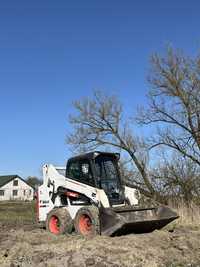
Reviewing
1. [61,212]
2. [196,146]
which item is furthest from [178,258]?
[196,146]

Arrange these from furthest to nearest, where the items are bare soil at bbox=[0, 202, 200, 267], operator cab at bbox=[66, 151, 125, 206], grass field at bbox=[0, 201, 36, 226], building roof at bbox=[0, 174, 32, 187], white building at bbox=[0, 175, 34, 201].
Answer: building roof at bbox=[0, 174, 32, 187], white building at bbox=[0, 175, 34, 201], grass field at bbox=[0, 201, 36, 226], operator cab at bbox=[66, 151, 125, 206], bare soil at bbox=[0, 202, 200, 267]

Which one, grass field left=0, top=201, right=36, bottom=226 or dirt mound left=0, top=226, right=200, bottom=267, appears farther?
grass field left=0, top=201, right=36, bottom=226

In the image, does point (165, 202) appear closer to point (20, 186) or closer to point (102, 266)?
point (102, 266)

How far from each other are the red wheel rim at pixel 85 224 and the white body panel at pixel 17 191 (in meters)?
68.4

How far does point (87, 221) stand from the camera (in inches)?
446

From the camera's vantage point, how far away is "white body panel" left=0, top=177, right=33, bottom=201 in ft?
256

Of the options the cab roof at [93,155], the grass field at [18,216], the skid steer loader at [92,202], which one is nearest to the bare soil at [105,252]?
A: the skid steer loader at [92,202]

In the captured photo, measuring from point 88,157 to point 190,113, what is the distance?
14.9m

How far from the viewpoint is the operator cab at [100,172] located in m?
12.0

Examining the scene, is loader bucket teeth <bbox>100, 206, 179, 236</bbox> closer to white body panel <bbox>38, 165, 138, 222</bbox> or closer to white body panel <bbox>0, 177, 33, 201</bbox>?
white body panel <bbox>38, 165, 138, 222</bbox>

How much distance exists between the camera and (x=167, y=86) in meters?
27.0

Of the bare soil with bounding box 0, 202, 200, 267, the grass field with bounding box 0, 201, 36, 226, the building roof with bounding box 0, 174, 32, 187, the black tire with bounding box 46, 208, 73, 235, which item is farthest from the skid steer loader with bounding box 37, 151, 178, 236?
the building roof with bounding box 0, 174, 32, 187

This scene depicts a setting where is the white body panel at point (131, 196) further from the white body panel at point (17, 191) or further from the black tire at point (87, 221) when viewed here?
the white body panel at point (17, 191)

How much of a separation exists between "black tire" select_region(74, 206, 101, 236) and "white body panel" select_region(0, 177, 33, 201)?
68.3 meters
